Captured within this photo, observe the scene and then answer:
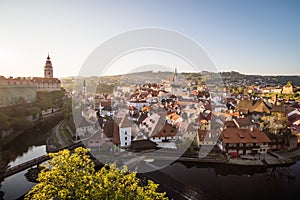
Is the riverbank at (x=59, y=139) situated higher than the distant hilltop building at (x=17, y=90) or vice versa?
the distant hilltop building at (x=17, y=90)

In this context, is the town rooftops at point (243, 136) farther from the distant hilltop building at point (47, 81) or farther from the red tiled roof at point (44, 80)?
the red tiled roof at point (44, 80)

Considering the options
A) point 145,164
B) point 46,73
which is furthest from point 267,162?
point 46,73

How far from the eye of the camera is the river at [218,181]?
9852 millimetres


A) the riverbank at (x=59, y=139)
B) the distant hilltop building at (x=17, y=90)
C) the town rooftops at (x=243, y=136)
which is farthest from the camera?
the distant hilltop building at (x=17, y=90)

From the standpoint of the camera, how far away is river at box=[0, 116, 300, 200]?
388 inches

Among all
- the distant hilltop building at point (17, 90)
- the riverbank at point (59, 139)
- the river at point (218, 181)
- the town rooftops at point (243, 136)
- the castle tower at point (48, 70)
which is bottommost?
the river at point (218, 181)

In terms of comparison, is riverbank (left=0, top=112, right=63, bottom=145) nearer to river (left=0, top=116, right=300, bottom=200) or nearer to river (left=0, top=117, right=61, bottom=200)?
river (left=0, top=117, right=61, bottom=200)

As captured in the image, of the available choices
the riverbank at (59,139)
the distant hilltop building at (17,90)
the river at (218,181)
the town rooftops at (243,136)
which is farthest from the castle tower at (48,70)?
the town rooftops at (243,136)

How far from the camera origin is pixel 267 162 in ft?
42.6

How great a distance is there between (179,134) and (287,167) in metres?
6.98

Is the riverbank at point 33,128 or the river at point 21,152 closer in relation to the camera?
the river at point 21,152

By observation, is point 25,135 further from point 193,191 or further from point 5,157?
point 193,191

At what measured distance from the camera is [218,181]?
1109 cm

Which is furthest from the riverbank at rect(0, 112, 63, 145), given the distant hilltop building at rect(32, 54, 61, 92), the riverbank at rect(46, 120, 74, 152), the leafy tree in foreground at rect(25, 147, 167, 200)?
the leafy tree in foreground at rect(25, 147, 167, 200)
